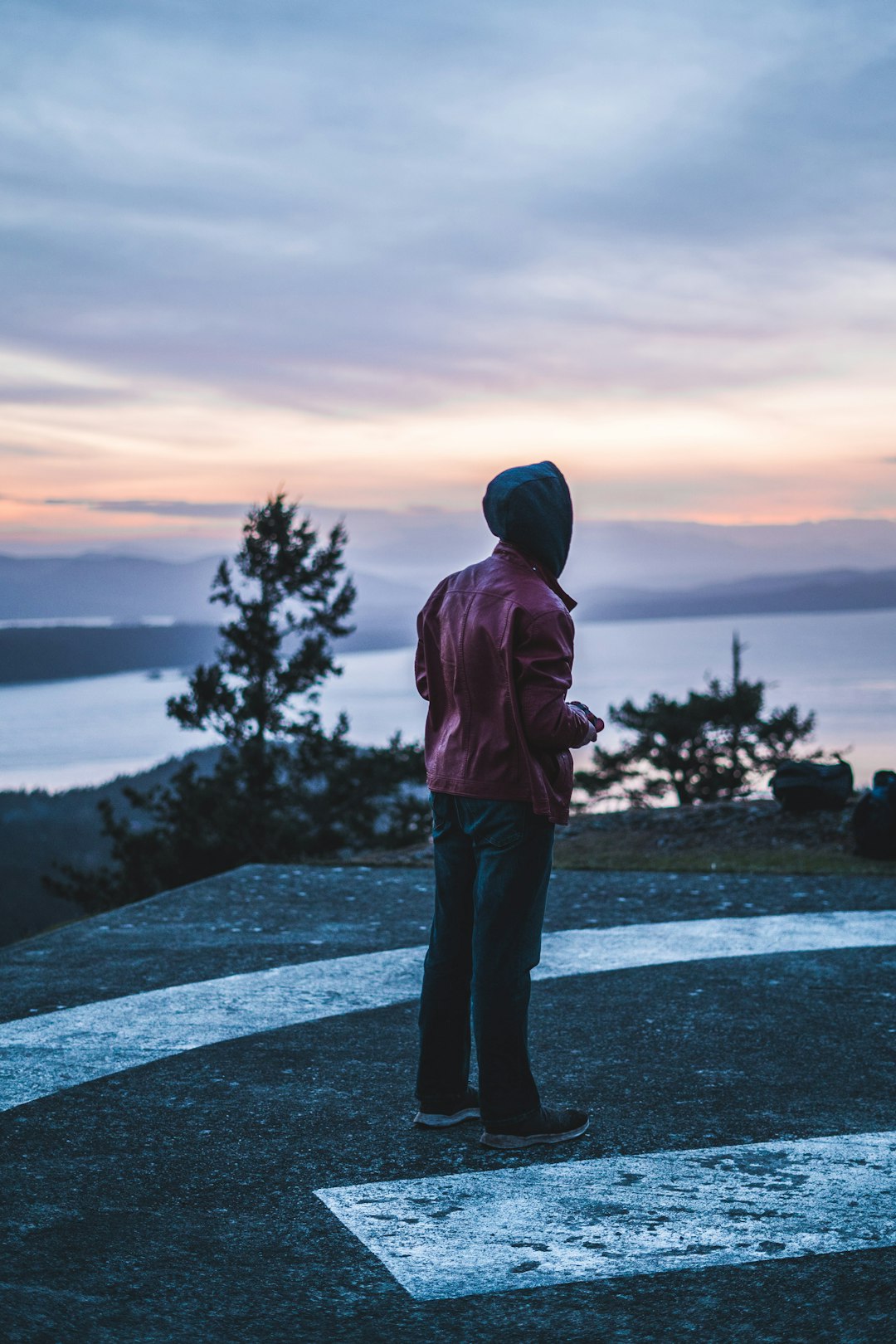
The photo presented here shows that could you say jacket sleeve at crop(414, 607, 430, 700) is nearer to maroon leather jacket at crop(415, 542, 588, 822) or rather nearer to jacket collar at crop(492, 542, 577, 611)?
maroon leather jacket at crop(415, 542, 588, 822)

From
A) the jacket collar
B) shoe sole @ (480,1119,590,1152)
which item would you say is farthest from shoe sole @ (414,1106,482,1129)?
the jacket collar

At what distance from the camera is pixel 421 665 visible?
13.1 ft

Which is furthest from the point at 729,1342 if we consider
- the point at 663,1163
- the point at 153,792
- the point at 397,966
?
the point at 153,792

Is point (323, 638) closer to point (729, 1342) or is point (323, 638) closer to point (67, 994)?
point (67, 994)

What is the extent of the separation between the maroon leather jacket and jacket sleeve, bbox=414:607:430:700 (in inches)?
3.6

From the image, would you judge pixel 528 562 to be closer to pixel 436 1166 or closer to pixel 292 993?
pixel 436 1166

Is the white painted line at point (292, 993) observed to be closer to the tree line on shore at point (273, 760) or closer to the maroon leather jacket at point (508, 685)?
the maroon leather jacket at point (508, 685)

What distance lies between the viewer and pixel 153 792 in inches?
1097

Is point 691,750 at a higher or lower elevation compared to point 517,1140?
lower

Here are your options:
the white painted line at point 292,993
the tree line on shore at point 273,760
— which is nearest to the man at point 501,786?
the white painted line at point 292,993

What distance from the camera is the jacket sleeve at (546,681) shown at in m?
3.57

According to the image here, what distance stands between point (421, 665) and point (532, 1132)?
1447mm

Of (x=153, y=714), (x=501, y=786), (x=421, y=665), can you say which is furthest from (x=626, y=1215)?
(x=153, y=714)

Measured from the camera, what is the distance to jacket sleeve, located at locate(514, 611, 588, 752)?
357 centimetres
